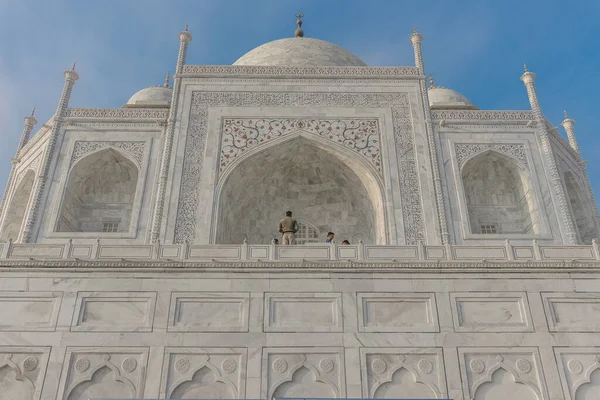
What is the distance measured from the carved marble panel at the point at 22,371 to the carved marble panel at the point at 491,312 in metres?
5.42

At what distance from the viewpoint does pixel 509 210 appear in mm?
12383

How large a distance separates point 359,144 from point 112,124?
17.8 ft

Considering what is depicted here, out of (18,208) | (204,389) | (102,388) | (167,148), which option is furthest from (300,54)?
(102,388)

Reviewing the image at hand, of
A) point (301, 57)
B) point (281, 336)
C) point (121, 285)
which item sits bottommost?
point (281, 336)

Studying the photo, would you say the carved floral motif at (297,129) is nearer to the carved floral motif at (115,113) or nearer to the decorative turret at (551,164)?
the carved floral motif at (115,113)

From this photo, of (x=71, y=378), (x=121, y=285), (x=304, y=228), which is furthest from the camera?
(x=304, y=228)

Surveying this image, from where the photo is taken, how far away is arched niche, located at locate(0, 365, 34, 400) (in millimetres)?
7195

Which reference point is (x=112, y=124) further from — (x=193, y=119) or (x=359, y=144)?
(x=359, y=144)

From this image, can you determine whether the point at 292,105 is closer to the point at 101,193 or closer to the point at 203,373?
the point at 101,193

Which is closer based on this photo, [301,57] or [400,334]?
[400,334]

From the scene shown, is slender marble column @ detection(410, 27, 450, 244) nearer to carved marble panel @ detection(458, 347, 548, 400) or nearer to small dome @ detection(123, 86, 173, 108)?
carved marble panel @ detection(458, 347, 548, 400)

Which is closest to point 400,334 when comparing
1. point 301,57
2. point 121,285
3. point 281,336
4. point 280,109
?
point 281,336

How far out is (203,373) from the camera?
290 inches

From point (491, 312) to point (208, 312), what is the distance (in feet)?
12.7
